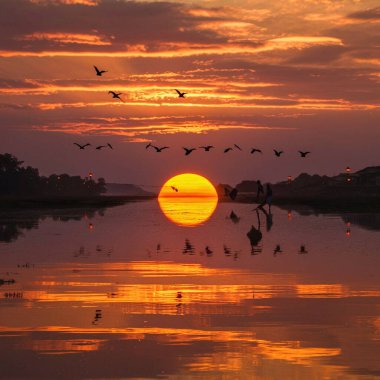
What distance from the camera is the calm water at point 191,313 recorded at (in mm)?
15438

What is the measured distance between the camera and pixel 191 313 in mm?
20969

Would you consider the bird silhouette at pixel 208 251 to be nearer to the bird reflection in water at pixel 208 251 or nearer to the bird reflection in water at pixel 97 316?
the bird reflection in water at pixel 208 251

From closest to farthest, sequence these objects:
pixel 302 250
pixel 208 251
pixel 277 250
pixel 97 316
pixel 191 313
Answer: pixel 97 316 < pixel 191 313 < pixel 302 250 < pixel 277 250 < pixel 208 251

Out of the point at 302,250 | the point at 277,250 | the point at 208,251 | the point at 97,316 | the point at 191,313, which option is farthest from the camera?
the point at 208,251

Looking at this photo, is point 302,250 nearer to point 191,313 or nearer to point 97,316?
point 191,313

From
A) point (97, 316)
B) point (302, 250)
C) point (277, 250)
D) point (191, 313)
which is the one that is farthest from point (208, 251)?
point (97, 316)

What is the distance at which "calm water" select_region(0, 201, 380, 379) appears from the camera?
15.4 metres

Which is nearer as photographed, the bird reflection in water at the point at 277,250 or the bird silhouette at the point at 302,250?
the bird reflection in water at the point at 277,250

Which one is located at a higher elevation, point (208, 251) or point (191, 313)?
point (208, 251)

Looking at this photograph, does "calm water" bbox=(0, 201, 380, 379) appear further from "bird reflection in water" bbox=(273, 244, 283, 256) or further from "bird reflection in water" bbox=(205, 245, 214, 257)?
"bird reflection in water" bbox=(205, 245, 214, 257)

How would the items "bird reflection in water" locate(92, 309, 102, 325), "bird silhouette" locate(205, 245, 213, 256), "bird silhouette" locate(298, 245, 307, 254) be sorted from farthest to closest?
"bird silhouette" locate(205, 245, 213, 256) → "bird silhouette" locate(298, 245, 307, 254) → "bird reflection in water" locate(92, 309, 102, 325)

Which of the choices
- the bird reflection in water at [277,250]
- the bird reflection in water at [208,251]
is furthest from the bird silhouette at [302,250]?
the bird reflection in water at [208,251]

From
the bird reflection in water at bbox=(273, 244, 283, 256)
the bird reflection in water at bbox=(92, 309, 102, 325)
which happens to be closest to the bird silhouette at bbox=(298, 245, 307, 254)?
the bird reflection in water at bbox=(273, 244, 283, 256)

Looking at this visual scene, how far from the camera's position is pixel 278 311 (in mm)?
21172
